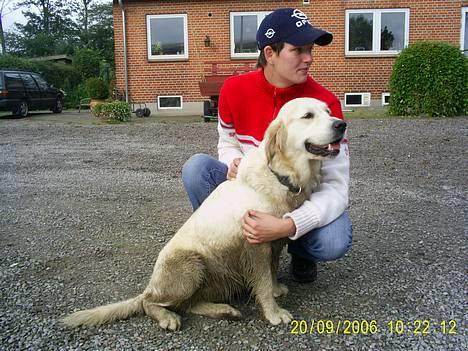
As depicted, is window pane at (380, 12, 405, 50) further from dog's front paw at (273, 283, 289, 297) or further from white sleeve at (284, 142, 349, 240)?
dog's front paw at (273, 283, 289, 297)

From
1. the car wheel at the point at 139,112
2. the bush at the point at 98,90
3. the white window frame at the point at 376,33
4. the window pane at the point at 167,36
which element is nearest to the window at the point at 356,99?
the white window frame at the point at 376,33

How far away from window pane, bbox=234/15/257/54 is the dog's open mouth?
13.0m

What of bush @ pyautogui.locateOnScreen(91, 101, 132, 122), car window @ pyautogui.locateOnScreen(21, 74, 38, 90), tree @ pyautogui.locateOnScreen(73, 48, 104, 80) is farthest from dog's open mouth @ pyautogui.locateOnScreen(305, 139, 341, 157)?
tree @ pyautogui.locateOnScreen(73, 48, 104, 80)

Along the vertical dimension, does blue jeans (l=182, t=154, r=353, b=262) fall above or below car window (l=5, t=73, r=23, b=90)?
below

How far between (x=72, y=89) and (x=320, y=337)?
968 inches

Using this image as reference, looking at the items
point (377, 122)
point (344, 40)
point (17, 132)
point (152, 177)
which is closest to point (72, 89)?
point (17, 132)

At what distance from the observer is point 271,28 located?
2664 mm

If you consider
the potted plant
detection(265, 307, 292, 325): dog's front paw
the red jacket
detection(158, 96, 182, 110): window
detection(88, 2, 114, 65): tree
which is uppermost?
detection(88, 2, 114, 65): tree

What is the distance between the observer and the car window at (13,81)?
14.4m

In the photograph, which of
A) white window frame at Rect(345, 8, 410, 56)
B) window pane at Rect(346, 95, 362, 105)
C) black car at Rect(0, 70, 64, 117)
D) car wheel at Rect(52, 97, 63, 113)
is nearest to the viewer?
black car at Rect(0, 70, 64, 117)

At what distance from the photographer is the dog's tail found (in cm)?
242

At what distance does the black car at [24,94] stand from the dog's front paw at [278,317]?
1430 cm

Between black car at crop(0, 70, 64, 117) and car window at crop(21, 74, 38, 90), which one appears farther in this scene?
car window at crop(21, 74, 38, 90)
